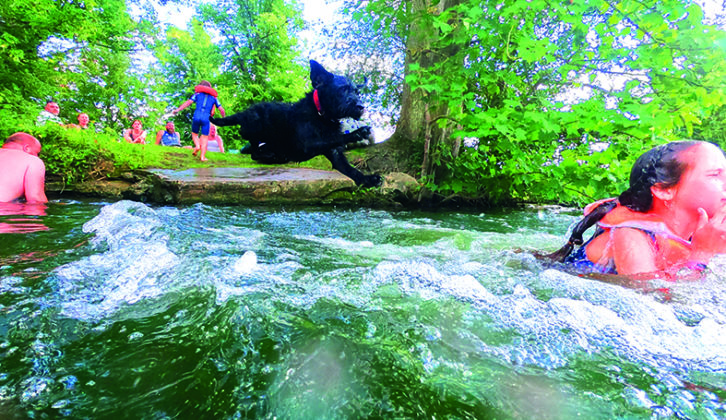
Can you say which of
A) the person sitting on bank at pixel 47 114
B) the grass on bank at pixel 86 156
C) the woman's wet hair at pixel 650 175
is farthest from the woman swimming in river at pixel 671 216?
the person sitting on bank at pixel 47 114

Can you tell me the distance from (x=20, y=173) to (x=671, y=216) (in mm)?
6103

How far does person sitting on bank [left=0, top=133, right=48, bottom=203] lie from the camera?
3.99m

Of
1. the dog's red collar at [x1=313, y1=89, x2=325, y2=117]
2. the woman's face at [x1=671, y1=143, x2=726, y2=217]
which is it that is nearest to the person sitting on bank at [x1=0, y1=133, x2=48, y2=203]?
the dog's red collar at [x1=313, y1=89, x2=325, y2=117]

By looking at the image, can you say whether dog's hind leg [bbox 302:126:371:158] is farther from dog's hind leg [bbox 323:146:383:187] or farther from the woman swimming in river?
the woman swimming in river

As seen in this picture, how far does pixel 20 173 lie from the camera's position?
407 cm

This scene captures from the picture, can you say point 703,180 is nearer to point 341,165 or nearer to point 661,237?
point 661,237

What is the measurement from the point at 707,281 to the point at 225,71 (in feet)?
69.6

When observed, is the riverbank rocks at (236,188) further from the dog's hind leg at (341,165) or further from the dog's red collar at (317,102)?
the dog's red collar at (317,102)

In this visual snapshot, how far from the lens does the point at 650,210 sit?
74.2 inches

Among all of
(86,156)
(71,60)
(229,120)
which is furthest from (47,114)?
(229,120)

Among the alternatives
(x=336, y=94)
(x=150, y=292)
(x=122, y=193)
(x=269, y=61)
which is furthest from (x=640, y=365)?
(x=269, y=61)

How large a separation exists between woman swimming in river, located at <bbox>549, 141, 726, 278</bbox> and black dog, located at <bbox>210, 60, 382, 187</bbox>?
260cm

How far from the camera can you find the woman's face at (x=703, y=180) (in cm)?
169

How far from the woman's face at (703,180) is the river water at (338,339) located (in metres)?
0.42
